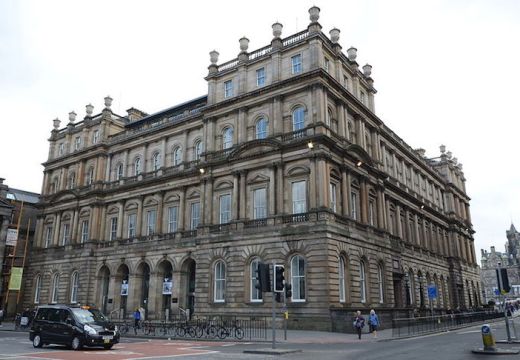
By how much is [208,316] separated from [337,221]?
40.2 feet

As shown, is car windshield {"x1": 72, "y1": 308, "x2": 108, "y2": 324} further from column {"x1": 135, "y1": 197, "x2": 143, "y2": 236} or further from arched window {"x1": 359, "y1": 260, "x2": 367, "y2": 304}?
column {"x1": 135, "y1": 197, "x2": 143, "y2": 236}

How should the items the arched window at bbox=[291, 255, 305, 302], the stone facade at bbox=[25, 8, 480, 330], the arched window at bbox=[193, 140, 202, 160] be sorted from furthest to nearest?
the arched window at bbox=[193, 140, 202, 160], the stone facade at bbox=[25, 8, 480, 330], the arched window at bbox=[291, 255, 305, 302]

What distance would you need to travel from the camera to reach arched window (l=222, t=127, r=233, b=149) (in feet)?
130

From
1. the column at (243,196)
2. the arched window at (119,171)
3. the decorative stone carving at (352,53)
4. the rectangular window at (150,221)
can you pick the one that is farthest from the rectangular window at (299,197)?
the arched window at (119,171)

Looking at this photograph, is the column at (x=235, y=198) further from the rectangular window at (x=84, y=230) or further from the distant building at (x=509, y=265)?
the distant building at (x=509, y=265)

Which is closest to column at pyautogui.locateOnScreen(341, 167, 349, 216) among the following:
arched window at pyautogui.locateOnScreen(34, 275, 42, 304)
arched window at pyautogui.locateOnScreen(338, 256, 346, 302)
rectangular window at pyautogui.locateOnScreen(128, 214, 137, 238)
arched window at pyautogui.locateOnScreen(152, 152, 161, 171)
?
arched window at pyautogui.locateOnScreen(338, 256, 346, 302)

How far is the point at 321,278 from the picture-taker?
3027cm

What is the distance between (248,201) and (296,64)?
447 inches

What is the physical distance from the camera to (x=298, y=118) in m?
35.7

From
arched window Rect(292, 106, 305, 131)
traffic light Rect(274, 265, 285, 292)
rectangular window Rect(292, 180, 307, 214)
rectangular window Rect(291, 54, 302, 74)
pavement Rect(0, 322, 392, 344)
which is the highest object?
rectangular window Rect(291, 54, 302, 74)

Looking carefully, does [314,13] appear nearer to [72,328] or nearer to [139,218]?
[139,218]

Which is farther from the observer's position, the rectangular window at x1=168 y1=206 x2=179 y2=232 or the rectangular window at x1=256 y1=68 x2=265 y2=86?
the rectangular window at x1=168 y1=206 x2=179 y2=232

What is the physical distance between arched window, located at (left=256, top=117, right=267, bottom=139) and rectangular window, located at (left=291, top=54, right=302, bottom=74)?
4.50m

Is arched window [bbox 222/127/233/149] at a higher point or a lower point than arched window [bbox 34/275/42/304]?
higher
